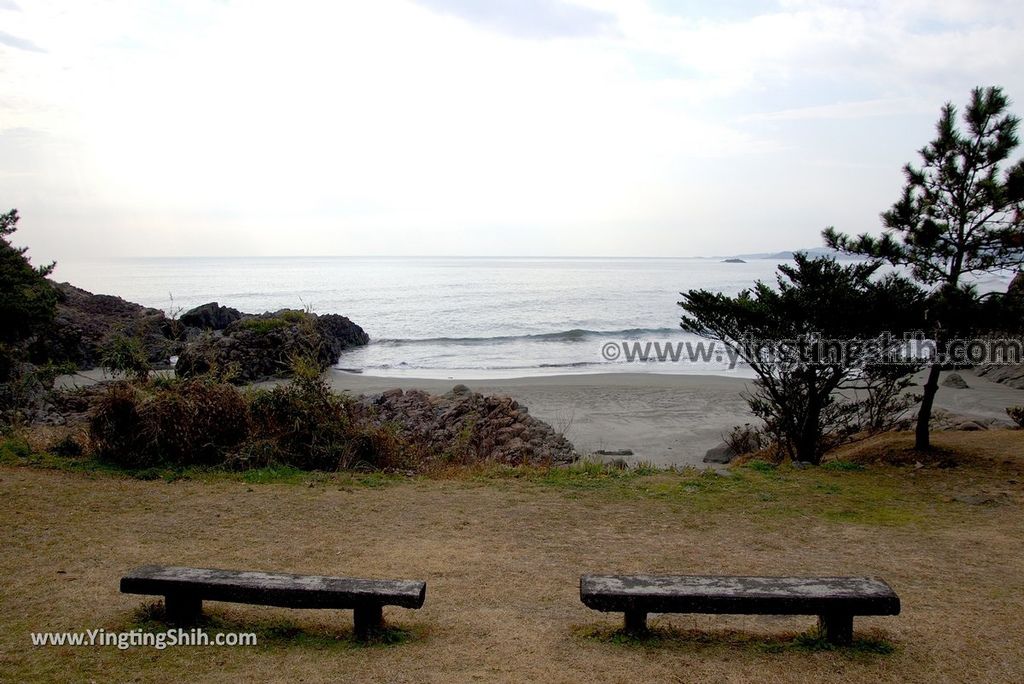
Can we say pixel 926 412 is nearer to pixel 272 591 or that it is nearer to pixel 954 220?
pixel 954 220

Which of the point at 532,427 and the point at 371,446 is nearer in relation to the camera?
the point at 371,446

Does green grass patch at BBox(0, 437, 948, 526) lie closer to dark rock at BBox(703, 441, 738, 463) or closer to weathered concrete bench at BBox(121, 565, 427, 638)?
dark rock at BBox(703, 441, 738, 463)

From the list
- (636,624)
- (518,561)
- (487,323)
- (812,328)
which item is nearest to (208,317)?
(487,323)

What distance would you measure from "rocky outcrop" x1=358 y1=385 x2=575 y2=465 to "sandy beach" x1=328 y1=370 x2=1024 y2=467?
1.19m

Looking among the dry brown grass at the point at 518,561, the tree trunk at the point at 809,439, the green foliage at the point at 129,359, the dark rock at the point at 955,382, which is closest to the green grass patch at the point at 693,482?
the dry brown grass at the point at 518,561

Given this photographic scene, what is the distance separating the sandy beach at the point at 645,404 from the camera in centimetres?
1327

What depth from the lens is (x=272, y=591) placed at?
400 cm

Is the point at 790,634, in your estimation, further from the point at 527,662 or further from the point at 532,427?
the point at 532,427

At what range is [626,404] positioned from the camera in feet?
57.3

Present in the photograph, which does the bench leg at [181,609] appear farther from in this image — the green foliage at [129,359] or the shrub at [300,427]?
the green foliage at [129,359]

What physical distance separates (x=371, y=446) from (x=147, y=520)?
3.14 m

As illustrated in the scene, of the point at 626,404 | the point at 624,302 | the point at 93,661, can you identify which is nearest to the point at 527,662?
the point at 93,661

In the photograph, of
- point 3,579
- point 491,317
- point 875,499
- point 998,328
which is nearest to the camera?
point 3,579

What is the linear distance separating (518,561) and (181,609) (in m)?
2.44
